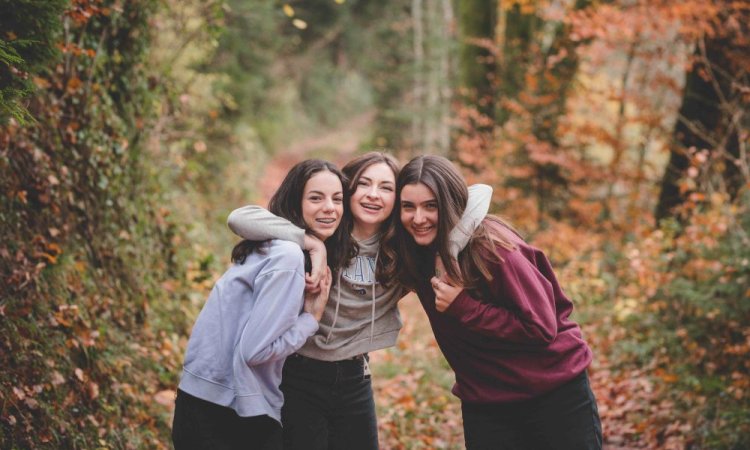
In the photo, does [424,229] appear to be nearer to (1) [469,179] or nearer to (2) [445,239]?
(2) [445,239]

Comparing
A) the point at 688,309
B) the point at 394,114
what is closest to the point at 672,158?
the point at 688,309

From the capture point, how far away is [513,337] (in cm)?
293

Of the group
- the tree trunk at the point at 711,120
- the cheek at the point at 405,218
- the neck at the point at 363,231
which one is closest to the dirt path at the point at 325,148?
the tree trunk at the point at 711,120

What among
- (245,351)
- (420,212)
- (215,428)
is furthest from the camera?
(420,212)

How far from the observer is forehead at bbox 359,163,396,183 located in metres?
3.26

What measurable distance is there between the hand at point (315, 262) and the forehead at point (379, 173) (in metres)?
0.44

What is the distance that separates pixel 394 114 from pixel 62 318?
14.7 metres

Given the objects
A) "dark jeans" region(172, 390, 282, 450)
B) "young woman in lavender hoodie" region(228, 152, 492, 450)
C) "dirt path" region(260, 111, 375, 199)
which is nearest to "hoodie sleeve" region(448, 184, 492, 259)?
"young woman in lavender hoodie" region(228, 152, 492, 450)

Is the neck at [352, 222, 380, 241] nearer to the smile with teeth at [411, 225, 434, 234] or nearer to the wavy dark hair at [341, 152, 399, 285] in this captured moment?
the wavy dark hair at [341, 152, 399, 285]

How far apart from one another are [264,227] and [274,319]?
0.47 meters

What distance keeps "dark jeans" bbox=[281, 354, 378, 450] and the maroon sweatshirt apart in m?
0.54

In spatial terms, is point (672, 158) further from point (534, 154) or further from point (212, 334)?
point (212, 334)

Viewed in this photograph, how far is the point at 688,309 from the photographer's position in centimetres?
622

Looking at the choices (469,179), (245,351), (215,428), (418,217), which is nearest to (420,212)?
(418,217)
